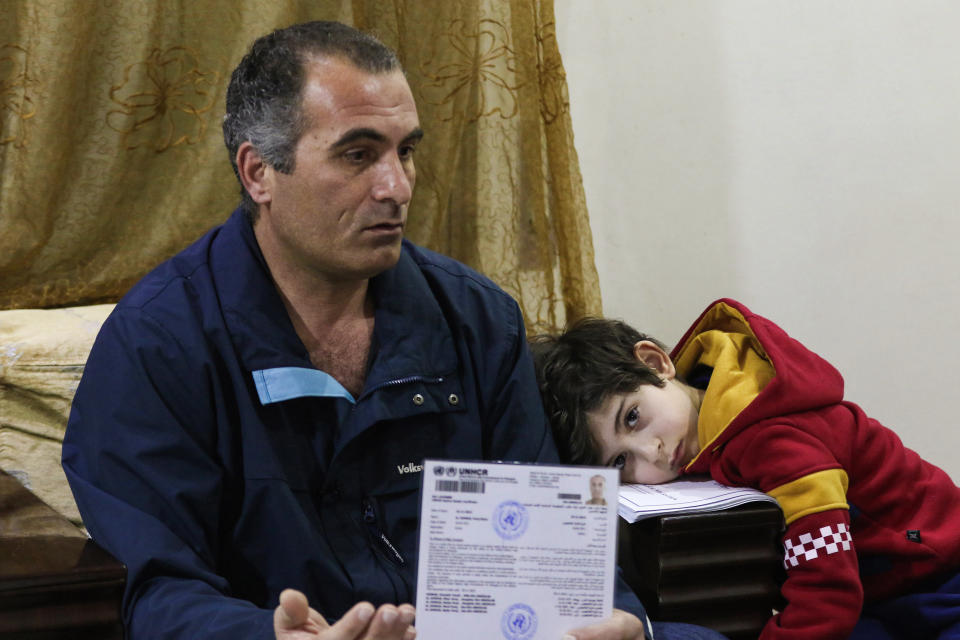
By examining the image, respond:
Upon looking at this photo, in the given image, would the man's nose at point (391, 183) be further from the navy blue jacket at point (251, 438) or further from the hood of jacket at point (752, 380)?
the hood of jacket at point (752, 380)

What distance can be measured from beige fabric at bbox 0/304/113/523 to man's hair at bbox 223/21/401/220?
71 cm

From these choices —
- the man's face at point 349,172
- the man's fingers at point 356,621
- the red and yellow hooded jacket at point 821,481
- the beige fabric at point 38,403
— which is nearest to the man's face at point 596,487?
the man's fingers at point 356,621

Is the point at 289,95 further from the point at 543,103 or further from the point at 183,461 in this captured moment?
the point at 543,103

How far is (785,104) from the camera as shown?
9.29ft

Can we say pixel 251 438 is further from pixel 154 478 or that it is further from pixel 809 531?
pixel 809 531

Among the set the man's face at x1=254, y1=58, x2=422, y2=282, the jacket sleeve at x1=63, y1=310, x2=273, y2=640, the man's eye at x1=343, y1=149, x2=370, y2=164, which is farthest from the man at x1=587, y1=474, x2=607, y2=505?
the man's eye at x1=343, y1=149, x2=370, y2=164

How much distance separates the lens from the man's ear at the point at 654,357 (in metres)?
1.92

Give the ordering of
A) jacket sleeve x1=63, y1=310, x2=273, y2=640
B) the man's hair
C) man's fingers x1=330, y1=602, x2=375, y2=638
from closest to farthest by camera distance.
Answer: man's fingers x1=330, y1=602, x2=375, y2=638 → jacket sleeve x1=63, y1=310, x2=273, y2=640 → the man's hair

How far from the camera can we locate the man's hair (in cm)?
151

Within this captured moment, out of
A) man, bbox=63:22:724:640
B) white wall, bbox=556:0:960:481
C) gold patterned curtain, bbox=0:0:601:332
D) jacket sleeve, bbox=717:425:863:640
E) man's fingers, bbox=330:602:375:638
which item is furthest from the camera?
white wall, bbox=556:0:960:481

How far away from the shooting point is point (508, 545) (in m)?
1.15

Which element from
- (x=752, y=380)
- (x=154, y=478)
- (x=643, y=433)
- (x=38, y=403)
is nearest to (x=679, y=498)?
(x=643, y=433)

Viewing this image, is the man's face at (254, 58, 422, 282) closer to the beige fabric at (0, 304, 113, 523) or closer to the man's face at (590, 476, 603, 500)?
the man's face at (590, 476, 603, 500)

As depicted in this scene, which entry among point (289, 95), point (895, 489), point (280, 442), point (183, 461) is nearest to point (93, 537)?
point (183, 461)
